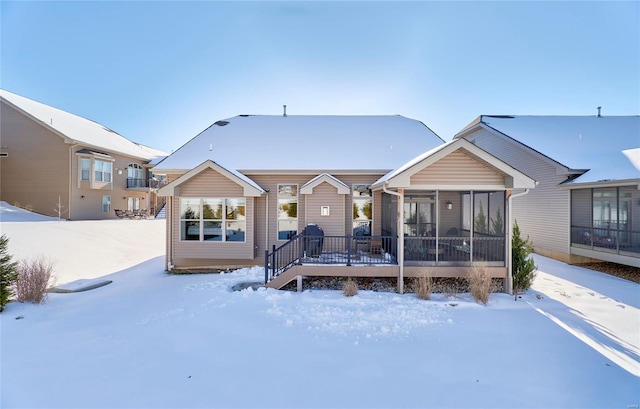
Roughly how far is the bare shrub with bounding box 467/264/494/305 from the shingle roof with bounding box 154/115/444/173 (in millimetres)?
5142

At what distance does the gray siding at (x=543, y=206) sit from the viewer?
502 inches

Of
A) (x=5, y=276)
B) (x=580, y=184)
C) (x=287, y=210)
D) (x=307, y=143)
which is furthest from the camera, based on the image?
(x=307, y=143)

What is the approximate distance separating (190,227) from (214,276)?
230 centimetres

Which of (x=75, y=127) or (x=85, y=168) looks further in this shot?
(x=75, y=127)

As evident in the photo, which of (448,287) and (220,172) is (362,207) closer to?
(448,287)

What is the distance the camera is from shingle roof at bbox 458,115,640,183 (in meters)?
11.7

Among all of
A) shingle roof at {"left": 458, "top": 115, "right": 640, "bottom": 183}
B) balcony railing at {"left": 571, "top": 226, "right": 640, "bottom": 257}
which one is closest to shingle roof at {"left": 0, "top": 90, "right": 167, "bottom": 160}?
shingle roof at {"left": 458, "top": 115, "right": 640, "bottom": 183}

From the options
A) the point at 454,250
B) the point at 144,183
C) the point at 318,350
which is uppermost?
the point at 144,183

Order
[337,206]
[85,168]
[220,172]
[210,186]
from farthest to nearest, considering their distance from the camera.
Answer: [85,168] < [337,206] < [210,186] < [220,172]

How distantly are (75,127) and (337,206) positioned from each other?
2723 centimetres

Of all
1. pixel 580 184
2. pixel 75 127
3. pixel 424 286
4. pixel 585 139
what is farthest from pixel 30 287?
pixel 585 139

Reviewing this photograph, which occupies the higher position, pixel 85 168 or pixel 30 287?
pixel 85 168

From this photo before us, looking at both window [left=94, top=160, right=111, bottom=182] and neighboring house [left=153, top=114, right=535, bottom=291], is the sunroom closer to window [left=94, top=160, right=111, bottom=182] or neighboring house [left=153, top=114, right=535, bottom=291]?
neighboring house [left=153, top=114, right=535, bottom=291]

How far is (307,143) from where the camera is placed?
13.0m
